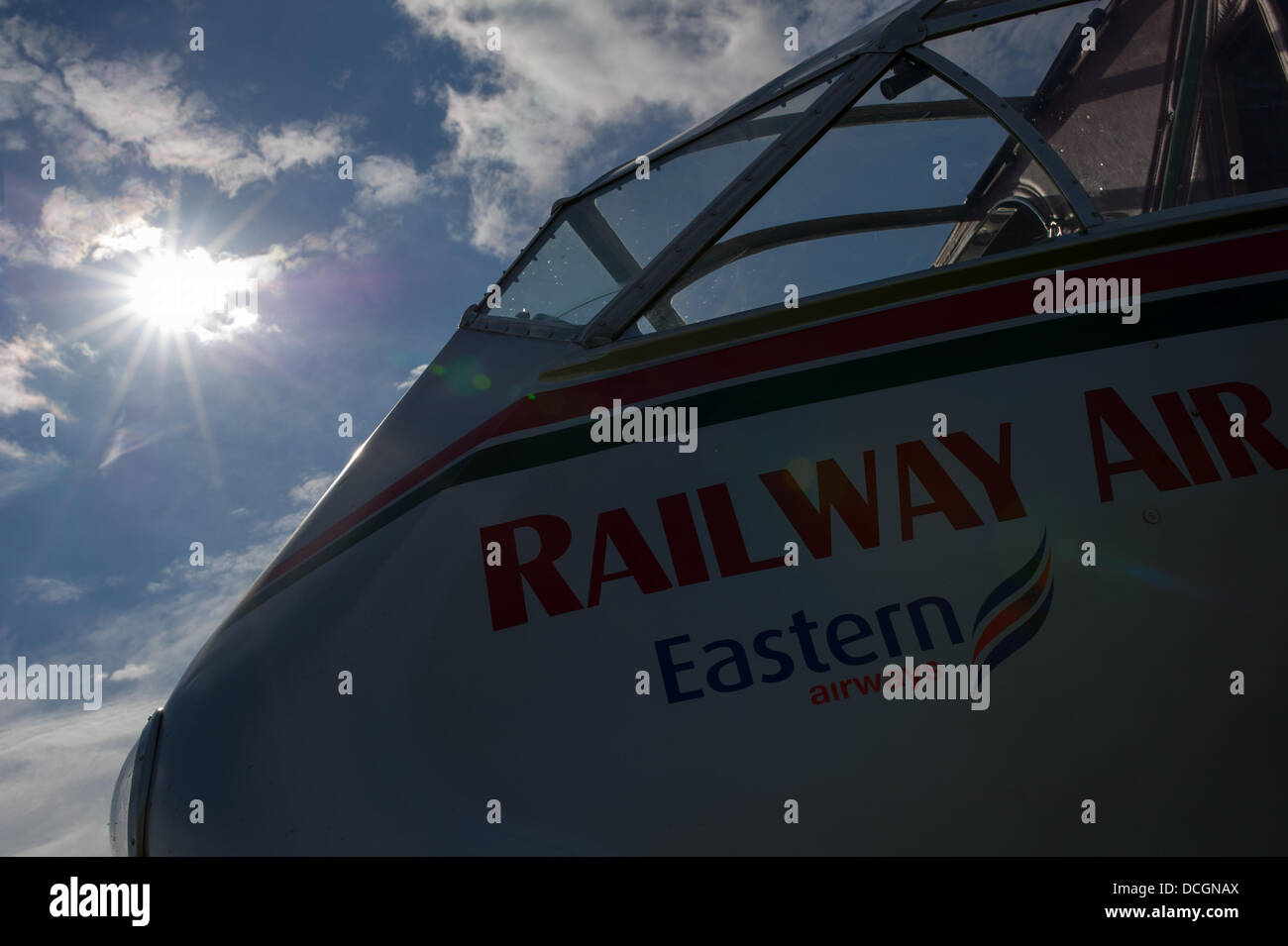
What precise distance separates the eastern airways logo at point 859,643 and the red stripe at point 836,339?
881 mm

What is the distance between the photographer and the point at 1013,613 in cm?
268

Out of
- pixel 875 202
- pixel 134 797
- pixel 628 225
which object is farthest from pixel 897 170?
pixel 134 797

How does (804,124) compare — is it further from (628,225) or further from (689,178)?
(628,225)

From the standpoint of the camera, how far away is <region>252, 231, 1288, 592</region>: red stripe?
291 centimetres

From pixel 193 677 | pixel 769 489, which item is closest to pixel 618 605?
pixel 769 489

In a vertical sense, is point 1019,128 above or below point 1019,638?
above

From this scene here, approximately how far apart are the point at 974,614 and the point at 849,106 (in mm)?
2434

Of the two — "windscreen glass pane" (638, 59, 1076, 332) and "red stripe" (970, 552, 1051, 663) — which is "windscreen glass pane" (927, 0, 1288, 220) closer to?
"windscreen glass pane" (638, 59, 1076, 332)

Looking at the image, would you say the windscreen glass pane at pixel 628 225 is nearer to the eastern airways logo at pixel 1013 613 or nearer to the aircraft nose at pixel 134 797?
the eastern airways logo at pixel 1013 613

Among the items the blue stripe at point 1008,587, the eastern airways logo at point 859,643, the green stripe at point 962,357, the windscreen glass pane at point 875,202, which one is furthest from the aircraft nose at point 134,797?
the blue stripe at point 1008,587

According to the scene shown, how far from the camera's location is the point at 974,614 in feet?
8.84

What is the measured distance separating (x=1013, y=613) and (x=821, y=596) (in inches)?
24.6

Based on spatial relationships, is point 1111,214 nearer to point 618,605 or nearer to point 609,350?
point 609,350

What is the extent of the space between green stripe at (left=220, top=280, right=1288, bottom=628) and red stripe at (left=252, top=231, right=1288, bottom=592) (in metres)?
0.06
